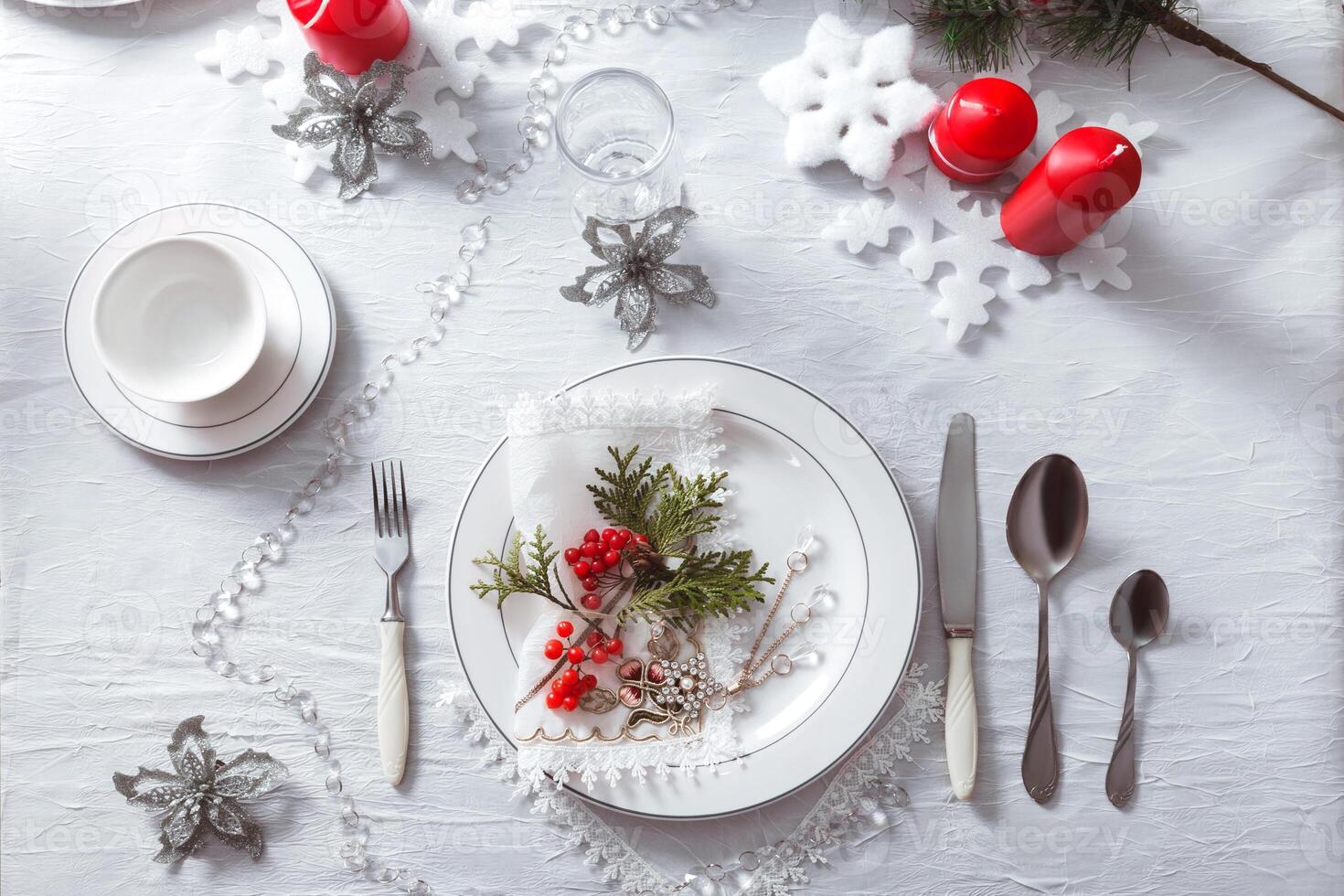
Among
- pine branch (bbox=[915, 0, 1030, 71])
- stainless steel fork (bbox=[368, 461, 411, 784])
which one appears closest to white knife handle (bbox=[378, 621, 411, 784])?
stainless steel fork (bbox=[368, 461, 411, 784])

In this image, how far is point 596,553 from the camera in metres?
0.87

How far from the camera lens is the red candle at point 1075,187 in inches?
32.7

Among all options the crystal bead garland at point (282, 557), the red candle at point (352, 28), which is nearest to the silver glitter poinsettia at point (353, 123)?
the red candle at point (352, 28)

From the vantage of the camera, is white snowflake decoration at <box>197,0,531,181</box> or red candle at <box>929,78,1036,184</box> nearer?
red candle at <box>929,78,1036,184</box>

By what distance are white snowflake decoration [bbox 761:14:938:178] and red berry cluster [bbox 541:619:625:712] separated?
1.89ft

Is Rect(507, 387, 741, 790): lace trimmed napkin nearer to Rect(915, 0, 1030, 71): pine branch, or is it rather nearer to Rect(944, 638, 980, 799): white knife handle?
Rect(944, 638, 980, 799): white knife handle

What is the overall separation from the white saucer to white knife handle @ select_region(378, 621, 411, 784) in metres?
0.26

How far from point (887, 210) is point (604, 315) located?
13.6 inches

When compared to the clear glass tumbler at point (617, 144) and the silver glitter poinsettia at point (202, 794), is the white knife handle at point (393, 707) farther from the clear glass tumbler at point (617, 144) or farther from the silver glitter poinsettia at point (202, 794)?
the clear glass tumbler at point (617, 144)

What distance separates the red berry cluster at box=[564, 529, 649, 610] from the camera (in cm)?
86

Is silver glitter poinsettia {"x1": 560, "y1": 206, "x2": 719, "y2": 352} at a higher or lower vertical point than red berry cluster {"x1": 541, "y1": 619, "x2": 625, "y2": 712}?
higher

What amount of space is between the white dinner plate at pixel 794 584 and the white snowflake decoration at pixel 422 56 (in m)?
0.40

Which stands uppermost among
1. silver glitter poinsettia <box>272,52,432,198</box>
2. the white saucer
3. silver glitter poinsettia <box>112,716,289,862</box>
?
silver glitter poinsettia <box>272,52,432,198</box>

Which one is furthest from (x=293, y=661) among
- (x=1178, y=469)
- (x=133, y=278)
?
(x=1178, y=469)
